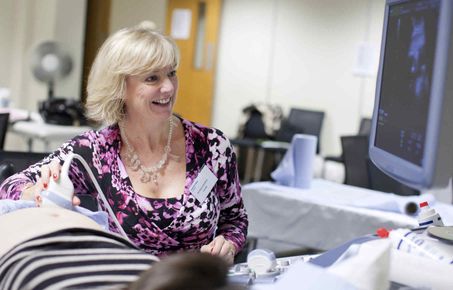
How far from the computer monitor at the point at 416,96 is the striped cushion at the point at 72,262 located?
0.49 m

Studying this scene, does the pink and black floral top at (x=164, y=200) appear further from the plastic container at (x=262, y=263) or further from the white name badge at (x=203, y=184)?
the plastic container at (x=262, y=263)


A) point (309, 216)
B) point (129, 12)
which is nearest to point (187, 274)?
point (309, 216)

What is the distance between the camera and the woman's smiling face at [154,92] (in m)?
2.01

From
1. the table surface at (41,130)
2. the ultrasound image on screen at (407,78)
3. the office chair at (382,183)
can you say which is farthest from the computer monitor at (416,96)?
the table surface at (41,130)

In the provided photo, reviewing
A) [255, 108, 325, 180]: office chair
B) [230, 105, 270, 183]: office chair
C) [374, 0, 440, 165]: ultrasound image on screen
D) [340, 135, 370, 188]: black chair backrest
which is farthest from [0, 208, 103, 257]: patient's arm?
[230, 105, 270, 183]: office chair

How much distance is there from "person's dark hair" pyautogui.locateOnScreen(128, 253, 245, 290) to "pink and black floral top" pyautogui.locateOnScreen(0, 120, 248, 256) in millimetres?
1180

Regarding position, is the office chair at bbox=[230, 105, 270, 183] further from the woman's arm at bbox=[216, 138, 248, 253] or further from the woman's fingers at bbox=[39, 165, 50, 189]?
the woman's fingers at bbox=[39, 165, 50, 189]

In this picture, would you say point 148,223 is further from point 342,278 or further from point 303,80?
point 303,80

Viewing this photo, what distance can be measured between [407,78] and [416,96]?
Result: 0.11m

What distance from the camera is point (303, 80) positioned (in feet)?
27.3

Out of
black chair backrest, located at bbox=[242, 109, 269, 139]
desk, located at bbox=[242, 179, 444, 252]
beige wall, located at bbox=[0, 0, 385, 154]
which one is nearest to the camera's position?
desk, located at bbox=[242, 179, 444, 252]

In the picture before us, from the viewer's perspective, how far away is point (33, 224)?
1.04 meters

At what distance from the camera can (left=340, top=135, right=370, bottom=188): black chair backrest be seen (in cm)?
435

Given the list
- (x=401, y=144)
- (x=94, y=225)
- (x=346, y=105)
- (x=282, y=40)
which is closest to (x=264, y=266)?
(x=401, y=144)
